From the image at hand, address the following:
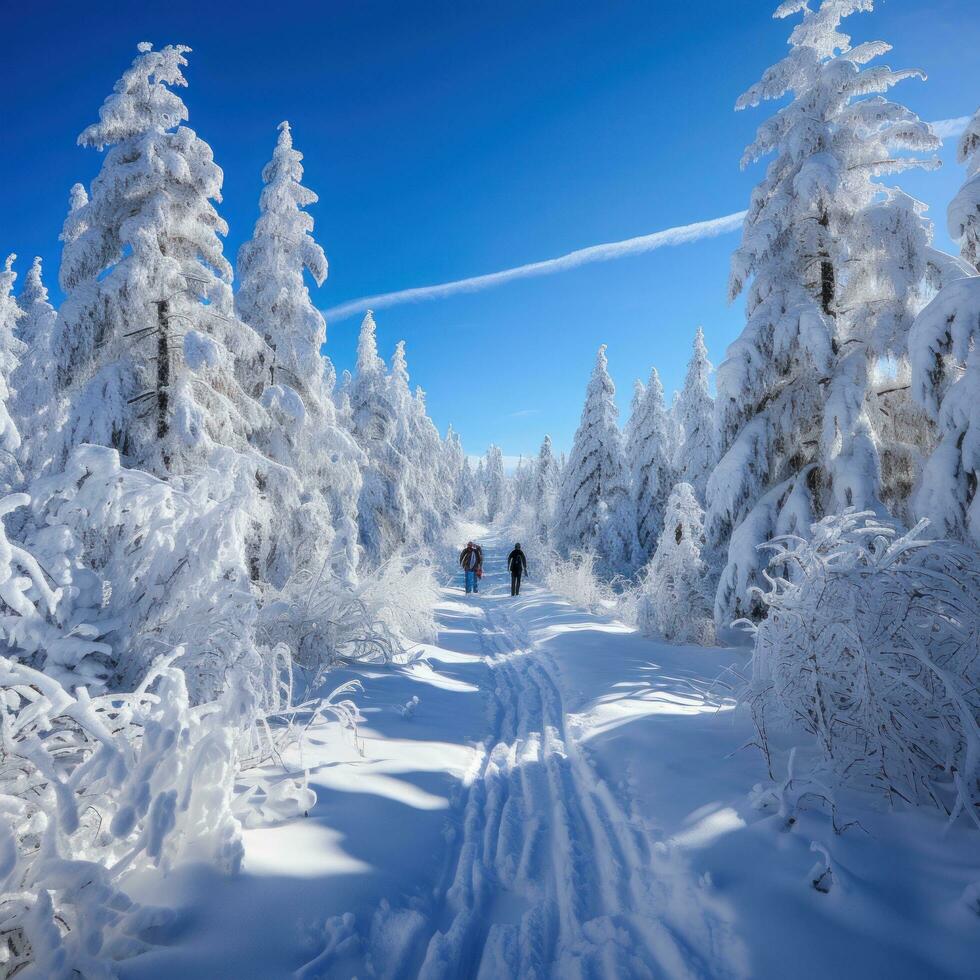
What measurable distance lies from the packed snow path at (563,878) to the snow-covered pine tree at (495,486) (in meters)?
77.7

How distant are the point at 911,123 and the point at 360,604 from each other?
→ 1053 centimetres

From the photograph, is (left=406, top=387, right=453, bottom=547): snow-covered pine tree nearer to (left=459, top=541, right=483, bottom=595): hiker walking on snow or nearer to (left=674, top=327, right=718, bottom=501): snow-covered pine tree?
(left=459, top=541, right=483, bottom=595): hiker walking on snow

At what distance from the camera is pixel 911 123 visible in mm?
7500

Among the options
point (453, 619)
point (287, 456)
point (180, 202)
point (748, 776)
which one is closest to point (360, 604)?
point (748, 776)

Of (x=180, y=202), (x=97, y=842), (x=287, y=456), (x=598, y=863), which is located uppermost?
(x=180, y=202)

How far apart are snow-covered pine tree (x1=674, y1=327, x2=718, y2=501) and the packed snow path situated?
2046cm

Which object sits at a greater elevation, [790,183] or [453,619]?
[790,183]

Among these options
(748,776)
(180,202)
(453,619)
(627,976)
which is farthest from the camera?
(453,619)

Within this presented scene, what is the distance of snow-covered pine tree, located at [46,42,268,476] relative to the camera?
26.1 feet

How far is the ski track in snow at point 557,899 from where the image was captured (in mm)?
2105

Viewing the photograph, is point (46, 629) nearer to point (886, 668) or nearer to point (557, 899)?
point (557, 899)

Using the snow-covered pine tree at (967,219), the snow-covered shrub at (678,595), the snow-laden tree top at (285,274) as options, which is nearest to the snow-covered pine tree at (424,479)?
the snow-laden tree top at (285,274)

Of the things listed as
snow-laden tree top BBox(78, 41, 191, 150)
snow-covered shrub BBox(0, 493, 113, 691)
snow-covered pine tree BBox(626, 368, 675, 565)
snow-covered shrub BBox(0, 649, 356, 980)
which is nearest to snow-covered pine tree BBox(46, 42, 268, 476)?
snow-laden tree top BBox(78, 41, 191, 150)

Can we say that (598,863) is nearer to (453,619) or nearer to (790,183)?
(453,619)
